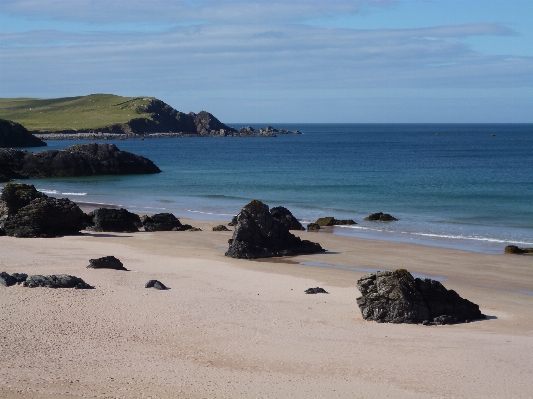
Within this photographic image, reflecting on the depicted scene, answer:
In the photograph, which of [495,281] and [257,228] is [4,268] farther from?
[495,281]

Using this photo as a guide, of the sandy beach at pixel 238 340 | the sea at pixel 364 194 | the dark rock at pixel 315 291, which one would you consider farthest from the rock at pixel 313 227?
the dark rock at pixel 315 291

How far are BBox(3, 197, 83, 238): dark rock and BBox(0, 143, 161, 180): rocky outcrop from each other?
130 ft

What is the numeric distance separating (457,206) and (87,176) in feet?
137

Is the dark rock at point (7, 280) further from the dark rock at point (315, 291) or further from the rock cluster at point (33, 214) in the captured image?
the rock cluster at point (33, 214)

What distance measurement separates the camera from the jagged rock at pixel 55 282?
15.4 metres

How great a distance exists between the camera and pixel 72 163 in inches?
2803

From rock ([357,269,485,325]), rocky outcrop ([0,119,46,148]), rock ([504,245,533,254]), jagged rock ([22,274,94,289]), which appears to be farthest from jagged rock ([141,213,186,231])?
rocky outcrop ([0,119,46,148])

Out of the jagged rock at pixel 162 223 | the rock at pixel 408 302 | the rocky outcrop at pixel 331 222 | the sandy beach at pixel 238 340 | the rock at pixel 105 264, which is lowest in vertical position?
the jagged rock at pixel 162 223

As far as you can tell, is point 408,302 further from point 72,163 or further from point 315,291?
point 72,163

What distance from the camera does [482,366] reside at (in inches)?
447

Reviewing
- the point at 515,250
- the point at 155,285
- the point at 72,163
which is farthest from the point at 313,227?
the point at 72,163

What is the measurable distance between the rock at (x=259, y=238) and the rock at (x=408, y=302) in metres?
9.21

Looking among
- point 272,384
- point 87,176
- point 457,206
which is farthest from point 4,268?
point 87,176

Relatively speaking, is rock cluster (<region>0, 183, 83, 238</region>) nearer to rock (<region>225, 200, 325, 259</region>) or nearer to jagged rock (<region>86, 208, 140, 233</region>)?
jagged rock (<region>86, 208, 140, 233</region>)
